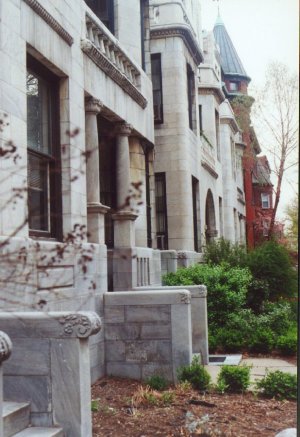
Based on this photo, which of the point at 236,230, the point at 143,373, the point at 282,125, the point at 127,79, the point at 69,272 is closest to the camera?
the point at 282,125

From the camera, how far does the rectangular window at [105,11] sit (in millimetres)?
12202

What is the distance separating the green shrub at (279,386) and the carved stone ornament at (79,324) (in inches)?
117

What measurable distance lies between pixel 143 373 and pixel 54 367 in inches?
134

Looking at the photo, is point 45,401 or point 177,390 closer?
point 45,401

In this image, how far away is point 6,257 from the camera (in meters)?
5.43

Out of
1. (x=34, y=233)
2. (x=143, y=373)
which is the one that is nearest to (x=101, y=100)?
(x=34, y=233)

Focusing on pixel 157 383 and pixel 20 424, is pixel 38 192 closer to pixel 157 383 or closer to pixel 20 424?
pixel 20 424

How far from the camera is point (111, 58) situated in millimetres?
11125

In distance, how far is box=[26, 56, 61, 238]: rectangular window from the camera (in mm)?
7578

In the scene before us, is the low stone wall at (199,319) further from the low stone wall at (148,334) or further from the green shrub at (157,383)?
the green shrub at (157,383)

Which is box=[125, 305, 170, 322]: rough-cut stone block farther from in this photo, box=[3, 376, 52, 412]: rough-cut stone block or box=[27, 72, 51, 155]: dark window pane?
box=[3, 376, 52, 412]: rough-cut stone block

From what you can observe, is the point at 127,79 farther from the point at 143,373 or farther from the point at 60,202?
the point at 143,373

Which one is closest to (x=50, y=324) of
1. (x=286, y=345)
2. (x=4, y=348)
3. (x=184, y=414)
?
(x=4, y=348)

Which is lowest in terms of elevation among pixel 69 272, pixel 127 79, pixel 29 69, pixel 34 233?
pixel 69 272
